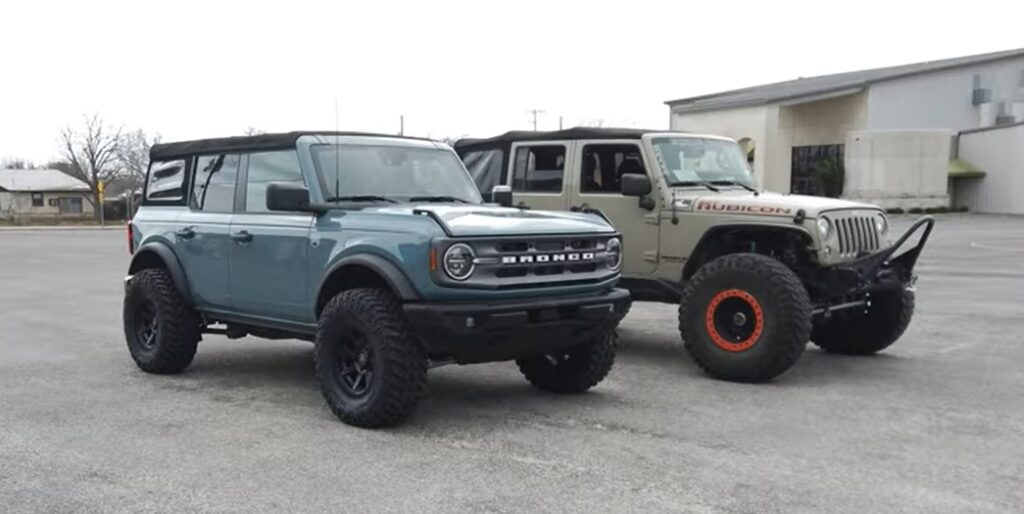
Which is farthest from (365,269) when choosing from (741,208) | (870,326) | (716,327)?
(870,326)

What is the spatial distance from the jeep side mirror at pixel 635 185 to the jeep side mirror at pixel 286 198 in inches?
134

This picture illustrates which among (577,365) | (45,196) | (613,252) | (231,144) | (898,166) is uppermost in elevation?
(898,166)

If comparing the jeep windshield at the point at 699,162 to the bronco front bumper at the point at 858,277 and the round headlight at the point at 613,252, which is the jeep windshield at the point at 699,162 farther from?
the round headlight at the point at 613,252

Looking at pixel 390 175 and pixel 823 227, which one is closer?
pixel 390 175

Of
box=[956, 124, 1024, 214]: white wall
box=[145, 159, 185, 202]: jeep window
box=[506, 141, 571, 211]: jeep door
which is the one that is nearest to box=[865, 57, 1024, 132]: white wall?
box=[956, 124, 1024, 214]: white wall

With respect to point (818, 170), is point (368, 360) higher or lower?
lower

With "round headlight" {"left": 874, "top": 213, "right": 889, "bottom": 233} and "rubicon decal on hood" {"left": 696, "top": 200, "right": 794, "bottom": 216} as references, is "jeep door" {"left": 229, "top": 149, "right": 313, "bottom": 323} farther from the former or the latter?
"round headlight" {"left": 874, "top": 213, "right": 889, "bottom": 233}

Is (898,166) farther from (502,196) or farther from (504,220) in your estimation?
(504,220)

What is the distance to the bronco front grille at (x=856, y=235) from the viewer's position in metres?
8.34

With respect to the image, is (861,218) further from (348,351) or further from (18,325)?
(18,325)

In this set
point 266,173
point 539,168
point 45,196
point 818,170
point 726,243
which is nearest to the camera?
point 266,173

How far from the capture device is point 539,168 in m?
10.4

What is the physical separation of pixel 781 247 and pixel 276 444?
4924 mm

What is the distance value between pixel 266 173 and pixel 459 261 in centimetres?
231
